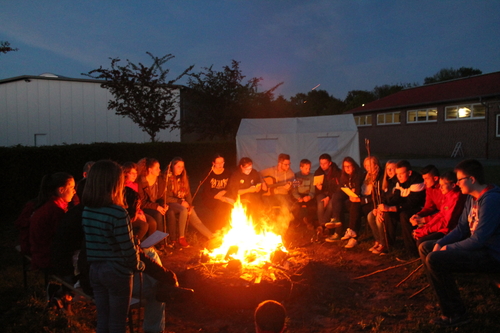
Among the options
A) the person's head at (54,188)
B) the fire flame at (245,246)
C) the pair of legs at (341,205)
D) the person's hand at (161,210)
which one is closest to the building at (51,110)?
the person's hand at (161,210)

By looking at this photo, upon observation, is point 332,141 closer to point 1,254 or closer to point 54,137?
point 1,254

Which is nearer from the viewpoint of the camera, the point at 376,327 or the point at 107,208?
the point at 107,208

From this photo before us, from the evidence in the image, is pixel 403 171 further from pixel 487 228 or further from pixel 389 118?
pixel 389 118

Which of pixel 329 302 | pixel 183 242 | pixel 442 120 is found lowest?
pixel 329 302

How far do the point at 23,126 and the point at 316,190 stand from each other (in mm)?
15819

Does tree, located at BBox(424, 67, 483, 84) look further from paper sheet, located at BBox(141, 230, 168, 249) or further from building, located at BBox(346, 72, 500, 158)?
paper sheet, located at BBox(141, 230, 168, 249)

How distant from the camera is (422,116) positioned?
26641mm

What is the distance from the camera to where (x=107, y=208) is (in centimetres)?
274

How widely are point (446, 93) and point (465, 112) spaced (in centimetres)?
265

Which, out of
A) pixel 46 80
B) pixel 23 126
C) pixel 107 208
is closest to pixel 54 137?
pixel 23 126

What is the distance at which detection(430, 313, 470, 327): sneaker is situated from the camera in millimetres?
3537

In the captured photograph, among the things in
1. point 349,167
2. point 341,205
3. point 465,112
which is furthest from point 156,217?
point 465,112

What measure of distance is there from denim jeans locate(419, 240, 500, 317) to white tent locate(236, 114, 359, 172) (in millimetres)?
9274

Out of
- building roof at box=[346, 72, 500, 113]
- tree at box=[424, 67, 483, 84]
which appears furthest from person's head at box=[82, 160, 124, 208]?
tree at box=[424, 67, 483, 84]
